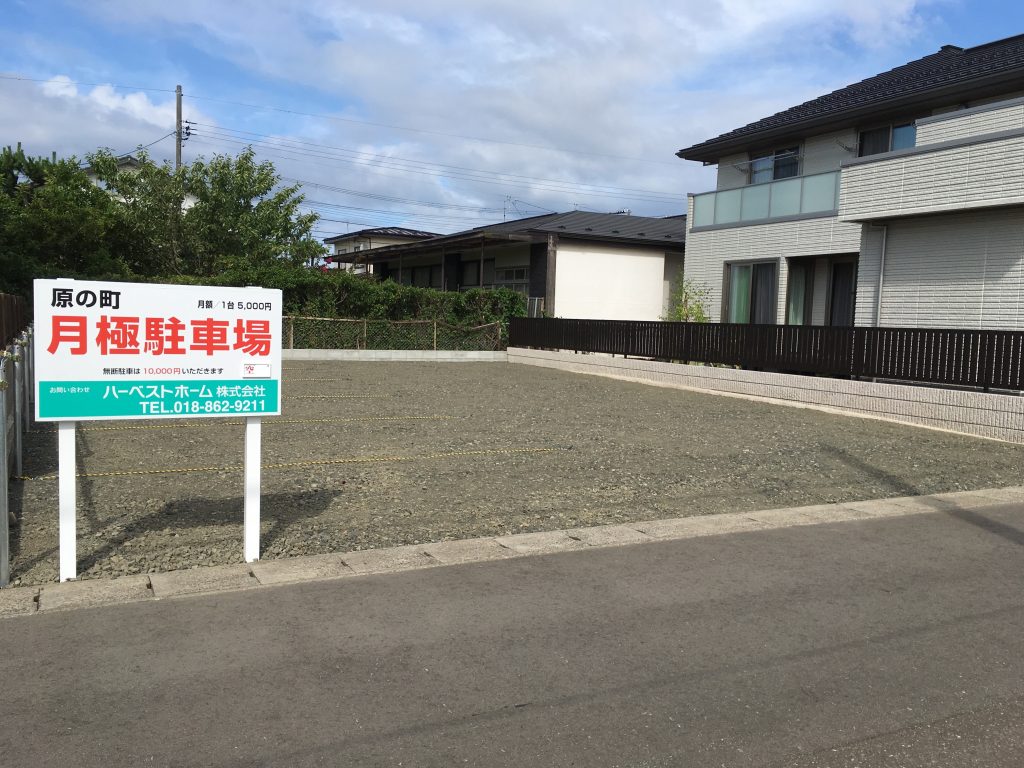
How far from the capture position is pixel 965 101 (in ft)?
53.1

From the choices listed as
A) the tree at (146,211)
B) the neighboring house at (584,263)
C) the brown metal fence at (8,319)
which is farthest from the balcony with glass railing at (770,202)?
the tree at (146,211)

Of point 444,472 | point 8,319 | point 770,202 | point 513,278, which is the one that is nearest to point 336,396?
point 8,319

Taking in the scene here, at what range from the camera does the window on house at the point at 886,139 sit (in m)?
17.5

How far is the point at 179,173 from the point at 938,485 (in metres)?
27.0

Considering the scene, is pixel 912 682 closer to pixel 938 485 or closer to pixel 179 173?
pixel 938 485

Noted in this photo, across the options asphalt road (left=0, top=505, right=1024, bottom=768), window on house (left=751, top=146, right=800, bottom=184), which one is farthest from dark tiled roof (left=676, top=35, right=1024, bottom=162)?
asphalt road (left=0, top=505, right=1024, bottom=768)

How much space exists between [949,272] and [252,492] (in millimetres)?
13612

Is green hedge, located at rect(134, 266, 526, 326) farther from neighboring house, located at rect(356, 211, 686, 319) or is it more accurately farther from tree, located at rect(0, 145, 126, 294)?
tree, located at rect(0, 145, 126, 294)

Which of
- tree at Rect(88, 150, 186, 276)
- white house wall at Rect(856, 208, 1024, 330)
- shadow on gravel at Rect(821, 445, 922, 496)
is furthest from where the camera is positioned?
tree at Rect(88, 150, 186, 276)

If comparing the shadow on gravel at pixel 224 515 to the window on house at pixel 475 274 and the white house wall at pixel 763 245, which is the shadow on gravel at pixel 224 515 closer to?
the white house wall at pixel 763 245

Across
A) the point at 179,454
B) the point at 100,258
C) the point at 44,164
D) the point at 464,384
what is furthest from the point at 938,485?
the point at 44,164

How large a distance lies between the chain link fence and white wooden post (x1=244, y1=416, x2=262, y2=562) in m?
18.5

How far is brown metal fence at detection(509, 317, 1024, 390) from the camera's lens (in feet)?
38.8

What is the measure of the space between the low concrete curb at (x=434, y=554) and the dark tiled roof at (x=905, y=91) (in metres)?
10.9
